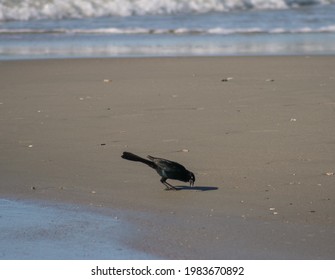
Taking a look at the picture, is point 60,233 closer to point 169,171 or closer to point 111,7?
point 169,171

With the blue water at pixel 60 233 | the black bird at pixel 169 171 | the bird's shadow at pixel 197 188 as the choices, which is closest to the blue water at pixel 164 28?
the bird's shadow at pixel 197 188

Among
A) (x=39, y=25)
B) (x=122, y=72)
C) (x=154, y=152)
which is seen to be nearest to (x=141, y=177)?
(x=154, y=152)

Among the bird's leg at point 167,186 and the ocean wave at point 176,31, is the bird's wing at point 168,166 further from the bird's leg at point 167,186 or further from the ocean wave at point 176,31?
the ocean wave at point 176,31

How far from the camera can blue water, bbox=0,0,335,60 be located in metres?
14.3

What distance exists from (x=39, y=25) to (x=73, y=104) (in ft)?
32.0

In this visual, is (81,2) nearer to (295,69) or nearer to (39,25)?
(39,25)

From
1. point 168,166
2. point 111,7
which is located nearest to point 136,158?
point 168,166

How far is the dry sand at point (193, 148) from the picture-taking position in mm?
5273

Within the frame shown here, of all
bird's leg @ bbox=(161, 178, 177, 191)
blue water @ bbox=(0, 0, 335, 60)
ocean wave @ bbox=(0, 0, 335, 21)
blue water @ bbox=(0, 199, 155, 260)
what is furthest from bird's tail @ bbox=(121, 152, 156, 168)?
ocean wave @ bbox=(0, 0, 335, 21)

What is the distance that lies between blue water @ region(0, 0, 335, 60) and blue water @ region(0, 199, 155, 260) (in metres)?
7.92

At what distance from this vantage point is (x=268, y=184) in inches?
245

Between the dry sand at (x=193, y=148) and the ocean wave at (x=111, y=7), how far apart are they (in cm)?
881

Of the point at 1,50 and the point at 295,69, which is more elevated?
the point at 295,69
